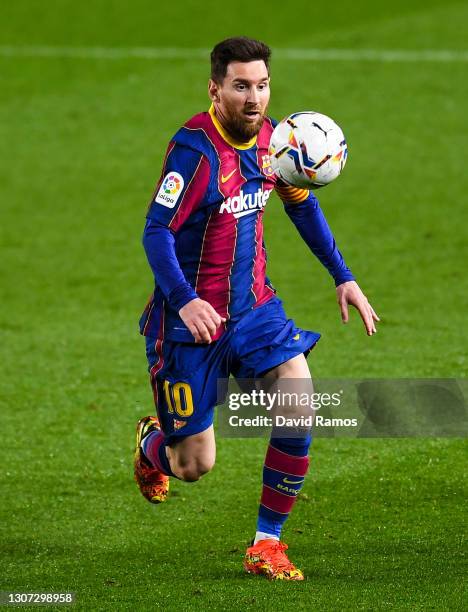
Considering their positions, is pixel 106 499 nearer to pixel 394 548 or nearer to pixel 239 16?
pixel 394 548

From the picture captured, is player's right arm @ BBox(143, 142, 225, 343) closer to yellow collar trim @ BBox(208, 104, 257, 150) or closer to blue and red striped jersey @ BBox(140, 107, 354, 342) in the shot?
blue and red striped jersey @ BBox(140, 107, 354, 342)

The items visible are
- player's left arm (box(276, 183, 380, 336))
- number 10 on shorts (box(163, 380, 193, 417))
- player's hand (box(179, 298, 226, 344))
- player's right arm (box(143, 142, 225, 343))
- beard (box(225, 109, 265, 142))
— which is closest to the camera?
player's hand (box(179, 298, 226, 344))

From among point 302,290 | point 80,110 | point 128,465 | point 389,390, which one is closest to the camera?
point 128,465

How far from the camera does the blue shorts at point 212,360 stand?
21.7 feet

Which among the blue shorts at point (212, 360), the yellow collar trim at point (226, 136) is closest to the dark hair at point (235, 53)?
the yellow collar trim at point (226, 136)

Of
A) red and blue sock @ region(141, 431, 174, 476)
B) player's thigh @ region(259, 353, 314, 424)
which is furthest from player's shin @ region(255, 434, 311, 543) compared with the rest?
red and blue sock @ region(141, 431, 174, 476)

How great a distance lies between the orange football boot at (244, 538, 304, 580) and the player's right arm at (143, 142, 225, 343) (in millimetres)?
1123

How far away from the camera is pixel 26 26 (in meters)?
23.3

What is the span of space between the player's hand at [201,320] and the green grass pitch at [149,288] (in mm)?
1146

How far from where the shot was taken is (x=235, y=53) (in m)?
6.55

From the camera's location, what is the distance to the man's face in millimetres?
6543

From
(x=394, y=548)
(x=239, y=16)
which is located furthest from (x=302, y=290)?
(x=239, y=16)

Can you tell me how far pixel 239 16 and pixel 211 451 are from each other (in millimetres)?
17230

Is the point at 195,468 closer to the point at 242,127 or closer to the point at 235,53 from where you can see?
the point at 242,127
